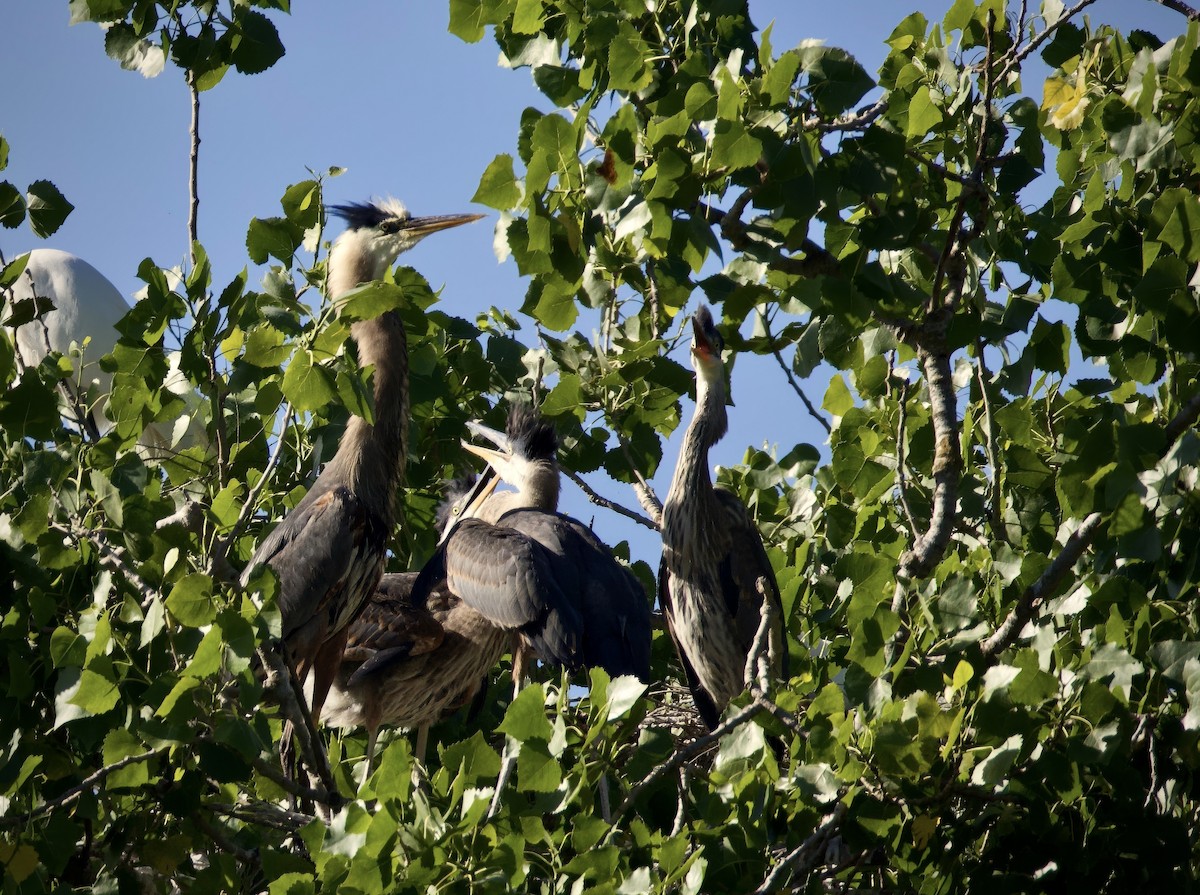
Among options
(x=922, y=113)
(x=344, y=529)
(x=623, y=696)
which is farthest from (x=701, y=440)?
(x=623, y=696)

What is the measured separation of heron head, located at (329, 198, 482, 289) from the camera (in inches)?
227

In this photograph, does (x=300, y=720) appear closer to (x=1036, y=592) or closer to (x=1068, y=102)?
(x=1036, y=592)

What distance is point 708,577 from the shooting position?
534cm

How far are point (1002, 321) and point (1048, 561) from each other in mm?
628

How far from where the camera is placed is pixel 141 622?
2922mm

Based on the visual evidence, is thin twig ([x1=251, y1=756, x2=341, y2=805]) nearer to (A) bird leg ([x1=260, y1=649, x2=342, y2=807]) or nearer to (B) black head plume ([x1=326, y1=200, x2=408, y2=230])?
(A) bird leg ([x1=260, y1=649, x2=342, y2=807])

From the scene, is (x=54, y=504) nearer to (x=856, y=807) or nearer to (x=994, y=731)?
(x=856, y=807)

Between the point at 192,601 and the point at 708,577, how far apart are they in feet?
9.69

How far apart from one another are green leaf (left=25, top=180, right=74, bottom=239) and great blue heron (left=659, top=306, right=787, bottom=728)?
2547mm

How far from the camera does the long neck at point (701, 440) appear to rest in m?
5.38

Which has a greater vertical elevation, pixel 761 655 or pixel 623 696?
pixel 761 655

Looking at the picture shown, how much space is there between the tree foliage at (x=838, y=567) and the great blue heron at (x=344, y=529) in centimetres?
98

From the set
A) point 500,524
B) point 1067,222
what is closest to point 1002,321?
point 1067,222

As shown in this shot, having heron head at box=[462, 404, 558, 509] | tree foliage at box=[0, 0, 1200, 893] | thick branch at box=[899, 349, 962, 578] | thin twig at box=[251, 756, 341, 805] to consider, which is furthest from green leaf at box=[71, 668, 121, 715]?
heron head at box=[462, 404, 558, 509]
